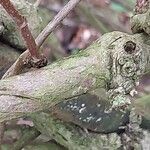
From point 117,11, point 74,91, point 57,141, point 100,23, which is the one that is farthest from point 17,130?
point 117,11

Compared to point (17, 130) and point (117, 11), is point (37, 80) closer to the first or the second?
point (17, 130)

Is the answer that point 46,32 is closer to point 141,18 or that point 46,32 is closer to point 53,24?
point 53,24

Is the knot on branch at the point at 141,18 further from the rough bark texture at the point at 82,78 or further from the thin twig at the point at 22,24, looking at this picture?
the thin twig at the point at 22,24

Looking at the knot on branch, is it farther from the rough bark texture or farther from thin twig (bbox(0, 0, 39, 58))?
thin twig (bbox(0, 0, 39, 58))

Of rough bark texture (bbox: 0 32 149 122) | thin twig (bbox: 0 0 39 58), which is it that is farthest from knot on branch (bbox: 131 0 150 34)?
thin twig (bbox: 0 0 39 58)

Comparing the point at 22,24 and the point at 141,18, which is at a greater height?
the point at 22,24

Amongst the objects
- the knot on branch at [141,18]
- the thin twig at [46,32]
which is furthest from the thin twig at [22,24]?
the knot on branch at [141,18]

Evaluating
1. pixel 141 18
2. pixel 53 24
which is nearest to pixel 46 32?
pixel 53 24

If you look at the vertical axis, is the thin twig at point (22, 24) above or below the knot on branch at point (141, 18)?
above
